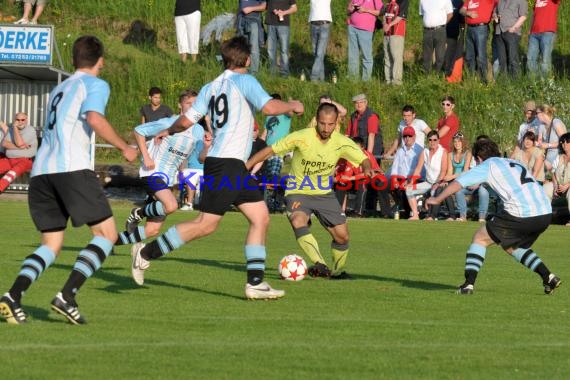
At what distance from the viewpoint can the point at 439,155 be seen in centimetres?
2161

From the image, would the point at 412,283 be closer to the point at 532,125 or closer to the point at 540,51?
the point at 532,125

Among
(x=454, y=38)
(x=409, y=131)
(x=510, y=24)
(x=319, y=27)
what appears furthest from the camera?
(x=319, y=27)

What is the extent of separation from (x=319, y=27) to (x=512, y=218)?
14.6 m

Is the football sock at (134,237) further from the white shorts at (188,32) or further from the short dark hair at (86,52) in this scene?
the white shorts at (188,32)

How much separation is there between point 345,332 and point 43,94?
18.9 meters

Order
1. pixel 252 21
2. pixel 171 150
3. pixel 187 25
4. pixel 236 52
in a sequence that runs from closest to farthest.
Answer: pixel 236 52 → pixel 171 150 → pixel 252 21 → pixel 187 25

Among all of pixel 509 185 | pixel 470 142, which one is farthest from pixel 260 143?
pixel 509 185

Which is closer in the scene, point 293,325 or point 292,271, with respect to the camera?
point 293,325

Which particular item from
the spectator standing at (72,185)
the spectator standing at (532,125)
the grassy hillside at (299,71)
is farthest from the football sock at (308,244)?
the grassy hillside at (299,71)

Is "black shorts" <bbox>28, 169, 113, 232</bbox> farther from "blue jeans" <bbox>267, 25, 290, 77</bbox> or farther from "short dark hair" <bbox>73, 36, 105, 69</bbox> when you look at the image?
"blue jeans" <bbox>267, 25, 290, 77</bbox>

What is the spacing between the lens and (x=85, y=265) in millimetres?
8969

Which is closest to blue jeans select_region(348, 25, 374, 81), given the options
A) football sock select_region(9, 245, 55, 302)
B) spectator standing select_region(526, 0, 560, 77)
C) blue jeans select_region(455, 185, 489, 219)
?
spectator standing select_region(526, 0, 560, 77)

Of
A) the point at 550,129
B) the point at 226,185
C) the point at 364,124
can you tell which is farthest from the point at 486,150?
the point at 364,124

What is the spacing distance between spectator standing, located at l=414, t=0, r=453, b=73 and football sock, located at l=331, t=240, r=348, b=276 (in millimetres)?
12600
